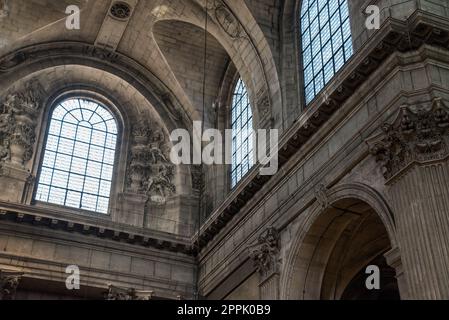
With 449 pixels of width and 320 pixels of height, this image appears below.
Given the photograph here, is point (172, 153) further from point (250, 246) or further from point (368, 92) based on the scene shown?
point (368, 92)

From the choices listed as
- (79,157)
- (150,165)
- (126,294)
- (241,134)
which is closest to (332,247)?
(126,294)

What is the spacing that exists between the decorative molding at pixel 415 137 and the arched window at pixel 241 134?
267 inches

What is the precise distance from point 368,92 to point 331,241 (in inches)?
124

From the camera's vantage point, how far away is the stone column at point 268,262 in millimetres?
13438

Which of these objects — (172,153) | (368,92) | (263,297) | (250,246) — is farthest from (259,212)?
(172,153)

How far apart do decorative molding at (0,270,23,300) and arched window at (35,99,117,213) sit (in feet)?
9.11

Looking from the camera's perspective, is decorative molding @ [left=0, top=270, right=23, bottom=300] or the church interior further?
decorative molding @ [left=0, top=270, right=23, bottom=300]

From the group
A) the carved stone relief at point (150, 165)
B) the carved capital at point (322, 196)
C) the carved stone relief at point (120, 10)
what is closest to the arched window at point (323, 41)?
the carved capital at point (322, 196)

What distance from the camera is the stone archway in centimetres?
1246

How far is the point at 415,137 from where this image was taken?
10.2 metres

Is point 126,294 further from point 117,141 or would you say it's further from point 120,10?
point 120,10

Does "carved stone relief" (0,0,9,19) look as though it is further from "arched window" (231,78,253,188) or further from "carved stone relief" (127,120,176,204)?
"arched window" (231,78,253,188)

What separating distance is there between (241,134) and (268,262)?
540cm

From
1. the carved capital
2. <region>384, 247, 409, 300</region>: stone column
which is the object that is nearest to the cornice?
the carved capital
